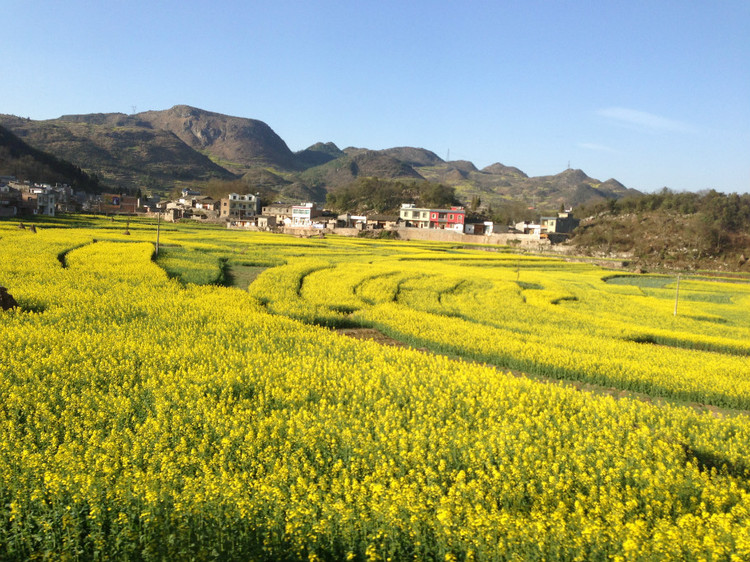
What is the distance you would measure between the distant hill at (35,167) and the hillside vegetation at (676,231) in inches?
4294

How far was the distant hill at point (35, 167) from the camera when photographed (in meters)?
108

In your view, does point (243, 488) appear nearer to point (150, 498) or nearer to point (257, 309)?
point (150, 498)

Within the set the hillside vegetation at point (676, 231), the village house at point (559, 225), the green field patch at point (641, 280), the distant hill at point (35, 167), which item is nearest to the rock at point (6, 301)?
the green field patch at point (641, 280)

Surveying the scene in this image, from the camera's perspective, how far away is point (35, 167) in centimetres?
11012

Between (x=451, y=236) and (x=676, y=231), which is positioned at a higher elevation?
(x=676, y=231)

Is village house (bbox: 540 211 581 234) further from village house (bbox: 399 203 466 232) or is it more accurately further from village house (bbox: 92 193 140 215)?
village house (bbox: 92 193 140 215)

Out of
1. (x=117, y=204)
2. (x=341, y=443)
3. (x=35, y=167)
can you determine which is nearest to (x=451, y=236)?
(x=117, y=204)

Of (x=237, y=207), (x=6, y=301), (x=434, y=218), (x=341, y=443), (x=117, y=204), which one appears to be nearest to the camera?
(x=341, y=443)

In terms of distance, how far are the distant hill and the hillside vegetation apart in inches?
4294

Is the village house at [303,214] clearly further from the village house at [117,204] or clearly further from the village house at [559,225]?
the village house at [559,225]

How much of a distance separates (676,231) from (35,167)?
408 feet

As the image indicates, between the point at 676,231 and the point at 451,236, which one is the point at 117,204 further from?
the point at 676,231

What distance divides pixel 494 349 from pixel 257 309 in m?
8.15

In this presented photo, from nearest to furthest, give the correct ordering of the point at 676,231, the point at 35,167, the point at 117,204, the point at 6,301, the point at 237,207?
the point at 6,301 < the point at 676,231 < the point at 237,207 < the point at 117,204 < the point at 35,167
